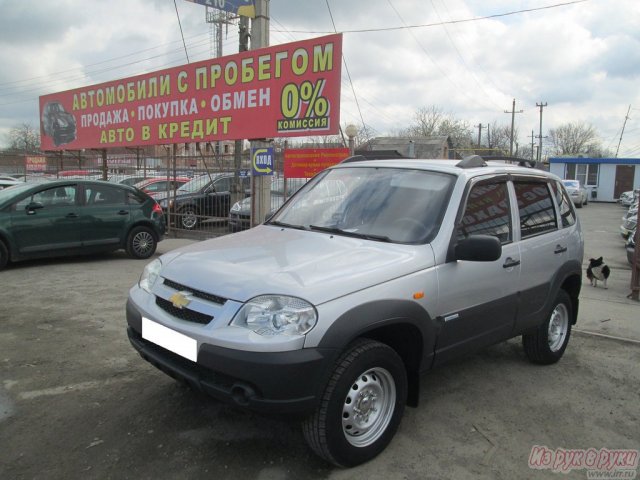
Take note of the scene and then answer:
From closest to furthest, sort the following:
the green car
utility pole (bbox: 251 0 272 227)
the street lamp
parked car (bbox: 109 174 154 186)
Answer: the green car
the street lamp
utility pole (bbox: 251 0 272 227)
parked car (bbox: 109 174 154 186)

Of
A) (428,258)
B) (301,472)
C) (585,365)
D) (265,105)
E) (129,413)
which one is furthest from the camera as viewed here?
(265,105)

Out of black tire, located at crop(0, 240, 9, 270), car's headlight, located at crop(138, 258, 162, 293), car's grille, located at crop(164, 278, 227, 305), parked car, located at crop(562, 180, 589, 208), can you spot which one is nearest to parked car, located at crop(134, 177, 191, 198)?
black tire, located at crop(0, 240, 9, 270)

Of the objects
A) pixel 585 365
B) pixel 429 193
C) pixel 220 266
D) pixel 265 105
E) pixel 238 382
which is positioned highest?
pixel 265 105

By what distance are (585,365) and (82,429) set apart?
421 centimetres

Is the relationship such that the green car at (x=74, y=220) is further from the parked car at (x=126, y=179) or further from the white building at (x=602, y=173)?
the white building at (x=602, y=173)

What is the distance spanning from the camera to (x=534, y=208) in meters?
4.19

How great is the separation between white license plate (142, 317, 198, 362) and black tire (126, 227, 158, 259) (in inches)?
266

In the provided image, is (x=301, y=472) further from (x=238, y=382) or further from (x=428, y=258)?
(x=428, y=258)

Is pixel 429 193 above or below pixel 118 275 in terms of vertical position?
above

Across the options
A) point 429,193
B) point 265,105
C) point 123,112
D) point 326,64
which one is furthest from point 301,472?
point 123,112

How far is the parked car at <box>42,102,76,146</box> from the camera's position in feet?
55.3

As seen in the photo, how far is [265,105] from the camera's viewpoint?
10.6 meters
